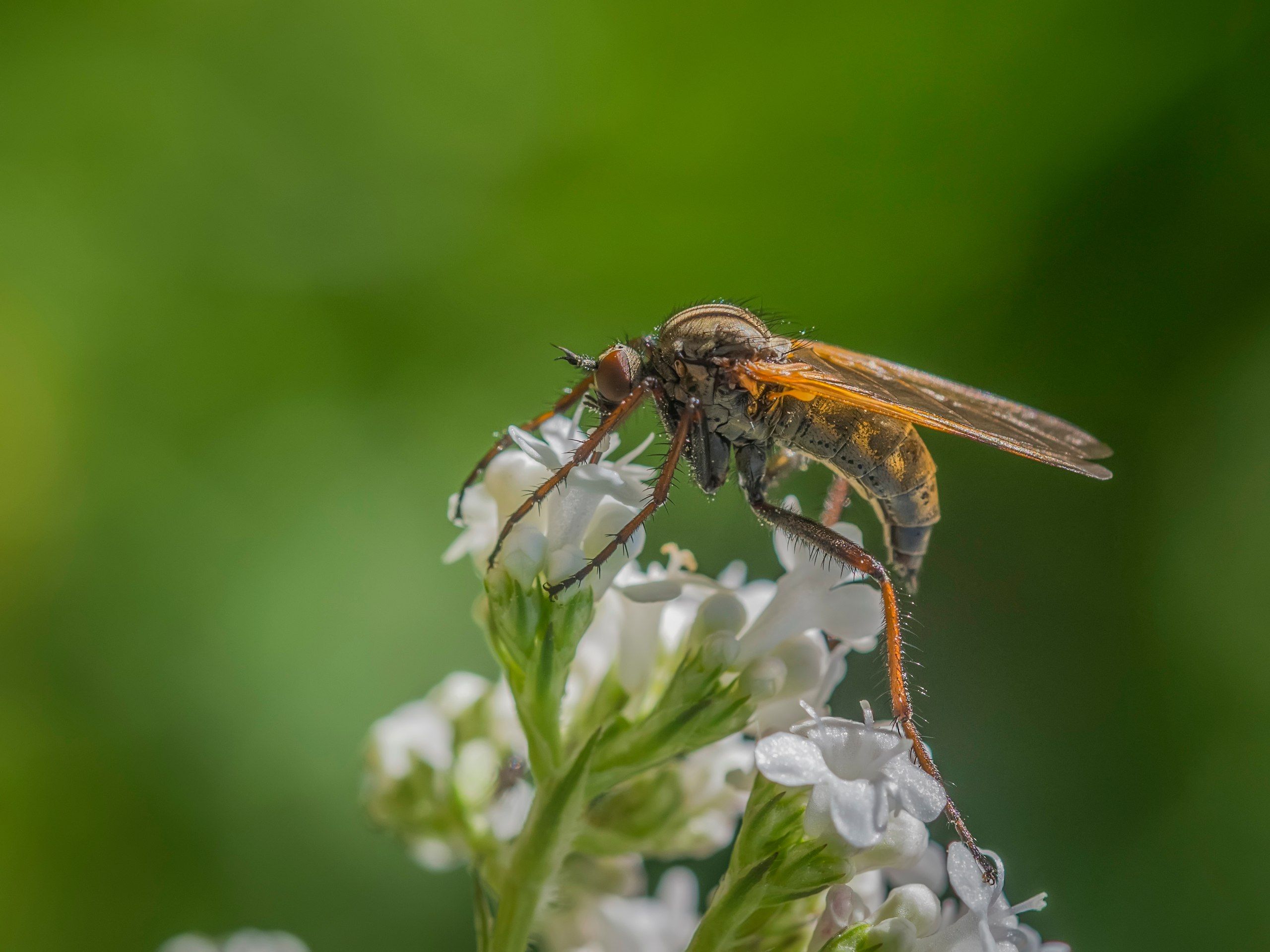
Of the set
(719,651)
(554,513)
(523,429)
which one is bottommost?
(719,651)

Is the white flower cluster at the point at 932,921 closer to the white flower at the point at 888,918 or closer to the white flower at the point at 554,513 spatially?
the white flower at the point at 888,918

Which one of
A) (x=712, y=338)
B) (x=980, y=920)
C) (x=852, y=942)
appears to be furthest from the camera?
(x=712, y=338)

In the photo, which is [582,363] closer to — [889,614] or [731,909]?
[889,614]

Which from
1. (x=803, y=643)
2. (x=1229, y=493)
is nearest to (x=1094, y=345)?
(x=1229, y=493)

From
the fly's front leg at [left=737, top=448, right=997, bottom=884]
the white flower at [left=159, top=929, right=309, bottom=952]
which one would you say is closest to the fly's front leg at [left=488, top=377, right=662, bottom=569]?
the fly's front leg at [left=737, top=448, right=997, bottom=884]

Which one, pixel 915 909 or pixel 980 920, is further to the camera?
pixel 915 909

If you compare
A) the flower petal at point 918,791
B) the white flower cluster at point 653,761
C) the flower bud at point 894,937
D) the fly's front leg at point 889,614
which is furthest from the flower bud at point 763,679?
the flower bud at point 894,937

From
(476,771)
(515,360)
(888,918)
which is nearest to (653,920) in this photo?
(476,771)
